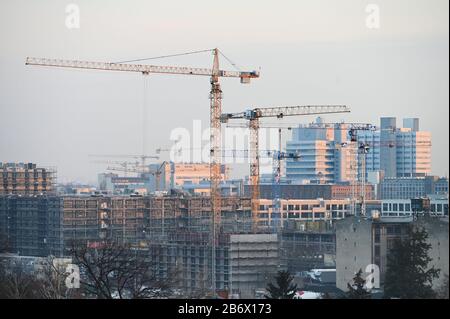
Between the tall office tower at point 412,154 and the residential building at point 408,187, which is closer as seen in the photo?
the residential building at point 408,187

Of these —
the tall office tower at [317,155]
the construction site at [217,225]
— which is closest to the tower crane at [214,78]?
the construction site at [217,225]

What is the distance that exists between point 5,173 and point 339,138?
2934 centimetres

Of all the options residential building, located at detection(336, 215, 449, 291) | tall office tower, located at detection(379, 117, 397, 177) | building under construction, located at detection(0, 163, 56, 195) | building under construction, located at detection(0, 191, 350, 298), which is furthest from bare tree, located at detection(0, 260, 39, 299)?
tall office tower, located at detection(379, 117, 397, 177)

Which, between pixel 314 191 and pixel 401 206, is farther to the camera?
pixel 314 191

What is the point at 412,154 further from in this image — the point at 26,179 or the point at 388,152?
the point at 26,179

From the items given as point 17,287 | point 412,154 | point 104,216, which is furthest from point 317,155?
point 17,287

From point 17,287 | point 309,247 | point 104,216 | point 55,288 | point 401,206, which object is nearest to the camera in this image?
point 17,287

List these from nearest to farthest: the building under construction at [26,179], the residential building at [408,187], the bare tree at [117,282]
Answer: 1. the bare tree at [117,282]
2. the building under construction at [26,179]
3. the residential building at [408,187]

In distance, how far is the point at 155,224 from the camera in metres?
53.0

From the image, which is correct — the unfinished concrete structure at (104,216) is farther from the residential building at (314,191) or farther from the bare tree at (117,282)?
the bare tree at (117,282)

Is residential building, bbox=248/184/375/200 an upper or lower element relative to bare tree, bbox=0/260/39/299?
upper

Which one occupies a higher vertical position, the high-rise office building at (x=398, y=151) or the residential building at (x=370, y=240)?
the high-rise office building at (x=398, y=151)

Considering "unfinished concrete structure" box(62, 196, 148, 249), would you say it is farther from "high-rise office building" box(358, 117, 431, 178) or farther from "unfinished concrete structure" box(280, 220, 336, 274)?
"high-rise office building" box(358, 117, 431, 178)
